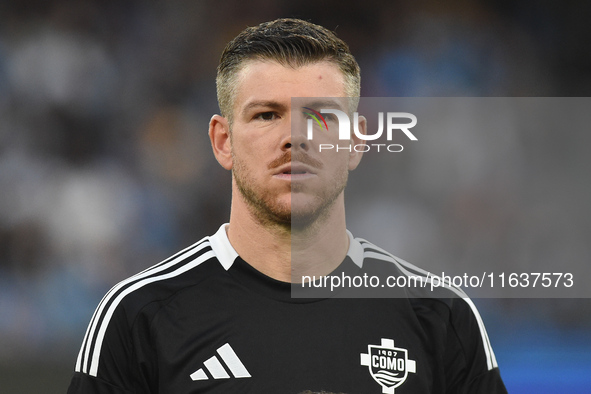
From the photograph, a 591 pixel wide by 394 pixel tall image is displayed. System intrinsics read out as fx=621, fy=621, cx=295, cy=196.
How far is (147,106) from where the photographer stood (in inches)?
206

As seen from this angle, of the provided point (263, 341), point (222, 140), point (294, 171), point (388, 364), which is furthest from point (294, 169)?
point (388, 364)

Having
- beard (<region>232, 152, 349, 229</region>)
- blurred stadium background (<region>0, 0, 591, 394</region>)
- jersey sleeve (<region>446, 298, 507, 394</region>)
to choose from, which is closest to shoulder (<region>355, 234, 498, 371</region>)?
jersey sleeve (<region>446, 298, 507, 394</region>)

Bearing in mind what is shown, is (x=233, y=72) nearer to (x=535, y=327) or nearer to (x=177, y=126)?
(x=177, y=126)

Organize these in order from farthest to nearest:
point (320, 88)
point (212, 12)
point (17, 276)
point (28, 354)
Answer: point (212, 12)
point (17, 276)
point (28, 354)
point (320, 88)

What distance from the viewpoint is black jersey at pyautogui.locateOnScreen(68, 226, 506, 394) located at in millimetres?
1838

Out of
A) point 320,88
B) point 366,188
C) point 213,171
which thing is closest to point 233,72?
point 320,88

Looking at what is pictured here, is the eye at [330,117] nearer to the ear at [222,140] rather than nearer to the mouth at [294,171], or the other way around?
the mouth at [294,171]

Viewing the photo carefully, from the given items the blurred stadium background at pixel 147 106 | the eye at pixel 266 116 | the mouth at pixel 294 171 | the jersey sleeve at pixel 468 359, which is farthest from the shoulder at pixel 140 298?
the blurred stadium background at pixel 147 106

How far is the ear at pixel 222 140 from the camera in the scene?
6.75 ft

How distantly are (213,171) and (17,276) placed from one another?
5.84 ft

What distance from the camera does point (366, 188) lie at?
3.92 meters

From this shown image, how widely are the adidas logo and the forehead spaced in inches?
29.4

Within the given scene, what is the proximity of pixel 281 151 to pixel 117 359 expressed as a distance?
2.59 ft

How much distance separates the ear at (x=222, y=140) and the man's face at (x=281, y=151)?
70 mm
